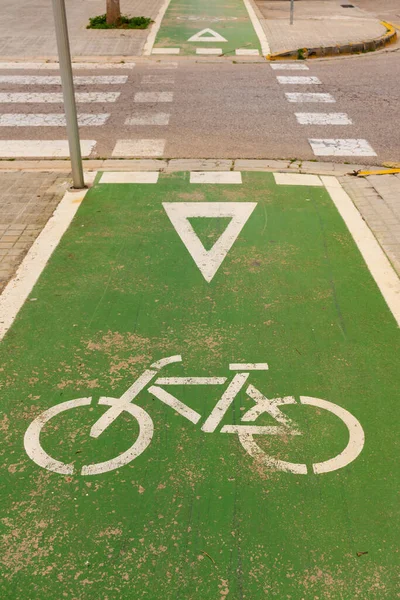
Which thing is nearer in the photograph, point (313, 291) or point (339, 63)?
point (313, 291)

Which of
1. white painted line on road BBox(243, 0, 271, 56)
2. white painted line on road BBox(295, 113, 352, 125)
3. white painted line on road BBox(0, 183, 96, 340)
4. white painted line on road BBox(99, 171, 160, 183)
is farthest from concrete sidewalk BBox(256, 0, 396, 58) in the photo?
white painted line on road BBox(0, 183, 96, 340)

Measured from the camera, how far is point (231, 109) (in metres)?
11.7

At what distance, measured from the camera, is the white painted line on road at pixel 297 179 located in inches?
343

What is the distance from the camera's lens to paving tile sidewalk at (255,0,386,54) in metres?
16.5

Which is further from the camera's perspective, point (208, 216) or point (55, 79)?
point (55, 79)

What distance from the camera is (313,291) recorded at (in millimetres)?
6105

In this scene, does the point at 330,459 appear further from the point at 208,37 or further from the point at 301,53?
the point at 208,37

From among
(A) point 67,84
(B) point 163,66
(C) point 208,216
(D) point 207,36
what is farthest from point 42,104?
(D) point 207,36

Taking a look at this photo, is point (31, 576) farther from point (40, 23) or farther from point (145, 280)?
point (40, 23)

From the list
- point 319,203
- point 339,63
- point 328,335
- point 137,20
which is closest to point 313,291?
point 328,335

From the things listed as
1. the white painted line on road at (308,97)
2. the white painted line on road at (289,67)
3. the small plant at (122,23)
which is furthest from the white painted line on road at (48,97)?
the small plant at (122,23)

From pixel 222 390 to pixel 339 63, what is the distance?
12.7 metres

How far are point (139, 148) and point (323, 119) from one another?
345cm

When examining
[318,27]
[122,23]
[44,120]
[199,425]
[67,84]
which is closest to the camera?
[199,425]
